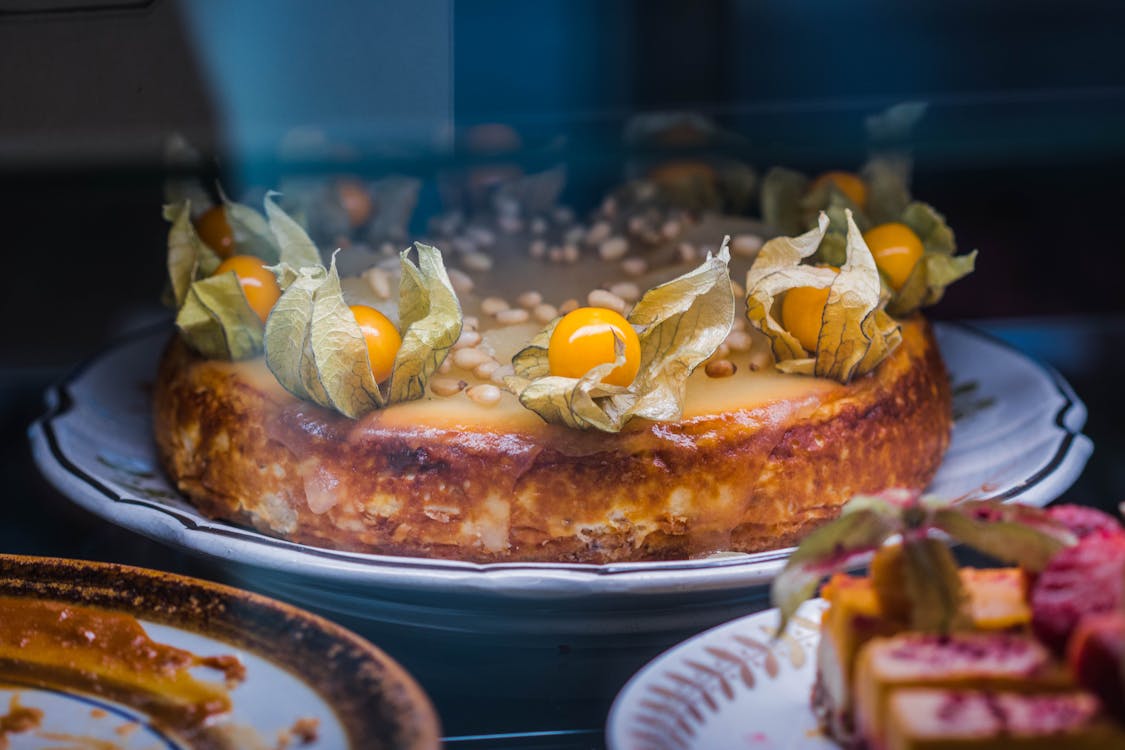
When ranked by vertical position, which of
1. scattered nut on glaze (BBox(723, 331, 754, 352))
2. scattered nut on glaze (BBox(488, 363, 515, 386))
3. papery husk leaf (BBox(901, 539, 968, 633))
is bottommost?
scattered nut on glaze (BBox(488, 363, 515, 386))

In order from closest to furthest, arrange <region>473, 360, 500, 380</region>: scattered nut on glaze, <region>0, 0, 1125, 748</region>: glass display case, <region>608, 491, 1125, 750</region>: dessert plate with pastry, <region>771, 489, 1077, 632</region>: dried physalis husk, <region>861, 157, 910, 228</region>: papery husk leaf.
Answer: <region>608, 491, 1125, 750</region>: dessert plate with pastry
<region>771, 489, 1077, 632</region>: dried physalis husk
<region>0, 0, 1125, 748</region>: glass display case
<region>473, 360, 500, 380</region>: scattered nut on glaze
<region>861, 157, 910, 228</region>: papery husk leaf

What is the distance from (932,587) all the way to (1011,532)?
6 centimetres

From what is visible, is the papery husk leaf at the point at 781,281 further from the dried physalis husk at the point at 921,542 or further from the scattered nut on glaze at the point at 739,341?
the dried physalis husk at the point at 921,542

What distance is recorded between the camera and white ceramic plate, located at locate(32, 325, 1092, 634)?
1.02 m

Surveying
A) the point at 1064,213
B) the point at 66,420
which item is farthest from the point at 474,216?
the point at 1064,213

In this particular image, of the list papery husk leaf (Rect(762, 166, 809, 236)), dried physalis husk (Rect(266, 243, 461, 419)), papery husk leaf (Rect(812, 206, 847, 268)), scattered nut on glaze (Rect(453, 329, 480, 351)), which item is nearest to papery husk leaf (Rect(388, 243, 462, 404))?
dried physalis husk (Rect(266, 243, 461, 419))

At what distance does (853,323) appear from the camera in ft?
3.81

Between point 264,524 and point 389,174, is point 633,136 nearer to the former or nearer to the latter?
point 389,174

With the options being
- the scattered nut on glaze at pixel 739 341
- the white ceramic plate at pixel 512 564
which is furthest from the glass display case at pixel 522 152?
the scattered nut on glaze at pixel 739 341

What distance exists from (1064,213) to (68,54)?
1388 millimetres

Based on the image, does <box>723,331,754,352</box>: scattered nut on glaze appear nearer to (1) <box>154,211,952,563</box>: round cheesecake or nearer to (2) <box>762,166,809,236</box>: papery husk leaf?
(1) <box>154,211,952,563</box>: round cheesecake

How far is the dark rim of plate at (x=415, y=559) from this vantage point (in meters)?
1.04

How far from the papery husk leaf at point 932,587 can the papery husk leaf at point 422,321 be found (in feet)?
1.66

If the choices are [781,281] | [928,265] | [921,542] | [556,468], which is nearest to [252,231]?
[556,468]
